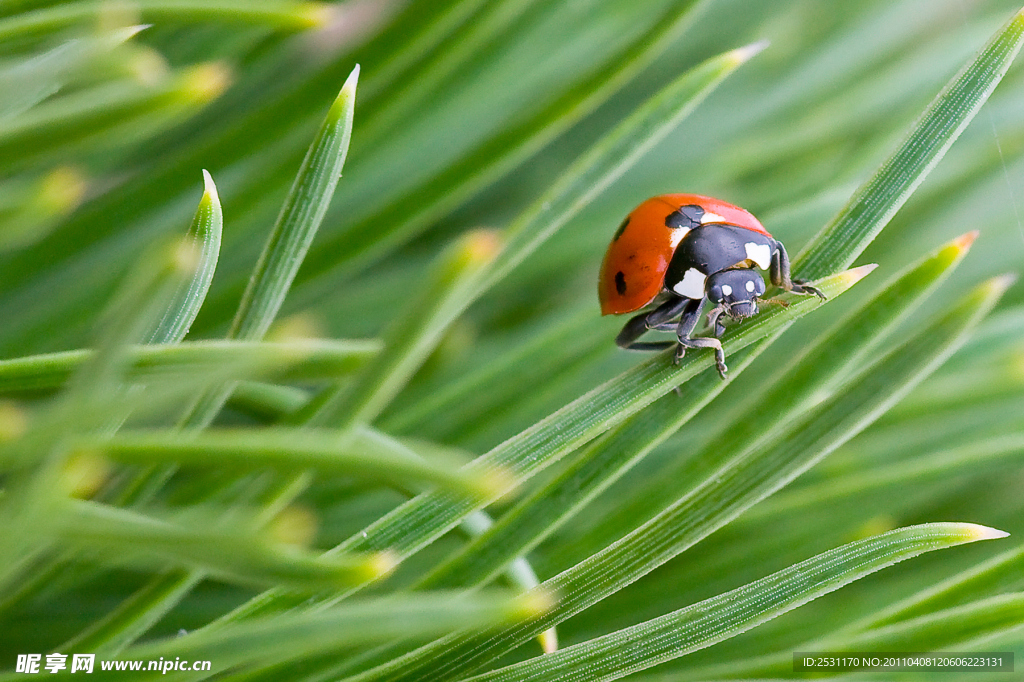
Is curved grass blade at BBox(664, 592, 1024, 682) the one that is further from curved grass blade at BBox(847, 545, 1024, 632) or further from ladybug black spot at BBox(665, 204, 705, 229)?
ladybug black spot at BBox(665, 204, 705, 229)

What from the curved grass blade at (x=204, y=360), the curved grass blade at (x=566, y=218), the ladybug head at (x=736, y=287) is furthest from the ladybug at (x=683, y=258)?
the curved grass blade at (x=204, y=360)

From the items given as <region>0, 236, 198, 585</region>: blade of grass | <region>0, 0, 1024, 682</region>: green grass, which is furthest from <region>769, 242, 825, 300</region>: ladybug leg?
<region>0, 236, 198, 585</region>: blade of grass

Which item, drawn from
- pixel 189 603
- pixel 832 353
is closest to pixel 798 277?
pixel 832 353

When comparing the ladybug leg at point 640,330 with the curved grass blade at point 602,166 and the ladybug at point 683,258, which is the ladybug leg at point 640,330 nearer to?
the ladybug at point 683,258

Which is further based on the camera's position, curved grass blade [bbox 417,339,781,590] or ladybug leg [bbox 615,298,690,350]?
ladybug leg [bbox 615,298,690,350]

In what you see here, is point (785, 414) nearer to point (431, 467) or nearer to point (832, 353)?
point (832, 353)

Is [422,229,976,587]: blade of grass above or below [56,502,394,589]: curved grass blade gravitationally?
above

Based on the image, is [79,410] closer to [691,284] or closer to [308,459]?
[308,459]
